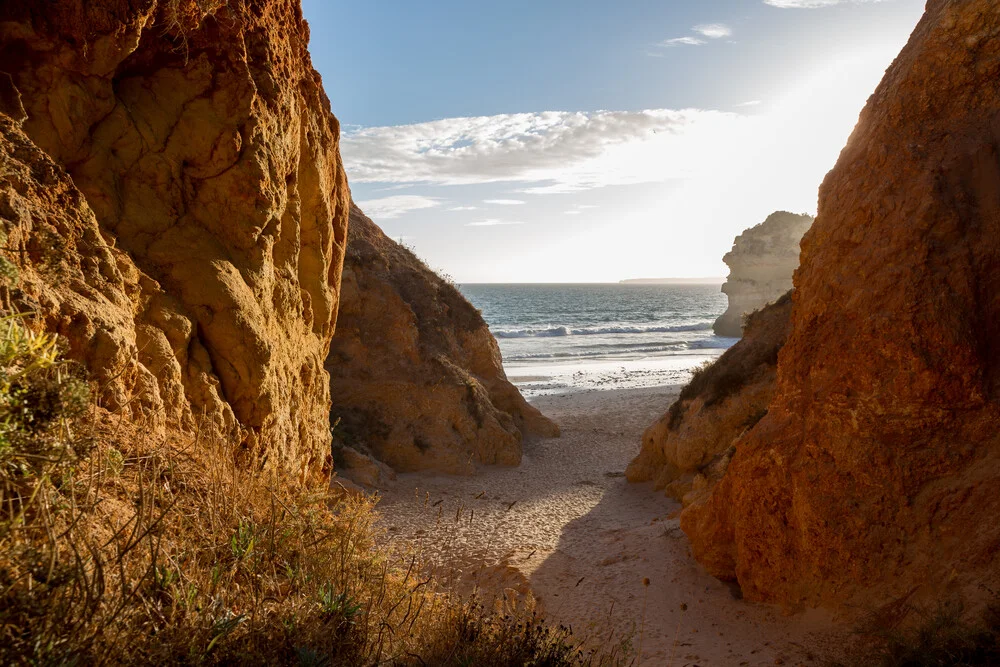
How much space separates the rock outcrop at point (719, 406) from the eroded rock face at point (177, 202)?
297 inches

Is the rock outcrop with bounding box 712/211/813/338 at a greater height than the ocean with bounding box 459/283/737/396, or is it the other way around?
the rock outcrop with bounding box 712/211/813/338

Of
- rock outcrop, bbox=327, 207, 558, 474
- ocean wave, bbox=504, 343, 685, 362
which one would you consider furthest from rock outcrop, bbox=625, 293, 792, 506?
ocean wave, bbox=504, 343, 685, 362

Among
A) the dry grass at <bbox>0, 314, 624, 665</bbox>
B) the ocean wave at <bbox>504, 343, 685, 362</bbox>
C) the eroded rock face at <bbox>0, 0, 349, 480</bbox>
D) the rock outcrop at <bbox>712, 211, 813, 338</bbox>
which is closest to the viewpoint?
the dry grass at <bbox>0, 314, 624, 665</bbox>

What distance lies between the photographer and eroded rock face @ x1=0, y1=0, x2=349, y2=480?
4.46 meters

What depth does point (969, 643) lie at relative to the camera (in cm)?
427

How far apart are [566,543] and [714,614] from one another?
11.9ft

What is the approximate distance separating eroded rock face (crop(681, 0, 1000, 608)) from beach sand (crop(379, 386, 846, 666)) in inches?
22.7

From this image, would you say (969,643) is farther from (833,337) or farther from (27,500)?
(27,500)

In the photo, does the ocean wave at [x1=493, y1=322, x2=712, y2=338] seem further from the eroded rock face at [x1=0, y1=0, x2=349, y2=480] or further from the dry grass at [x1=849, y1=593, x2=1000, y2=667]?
the dry grass at [x1=849, y1=593, x2=1000, y2=667]

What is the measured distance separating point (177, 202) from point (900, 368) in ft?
23.8

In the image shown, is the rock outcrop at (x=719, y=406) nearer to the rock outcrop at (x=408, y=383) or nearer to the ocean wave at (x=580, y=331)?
the rock outcrop at (x=408, y=383)

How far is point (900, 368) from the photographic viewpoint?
19.1ft

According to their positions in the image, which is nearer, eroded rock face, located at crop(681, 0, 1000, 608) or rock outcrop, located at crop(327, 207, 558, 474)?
eroded rock face, located at crop(681, 0, 1000, 608)

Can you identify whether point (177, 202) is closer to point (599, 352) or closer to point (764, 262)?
point (599, 352)
